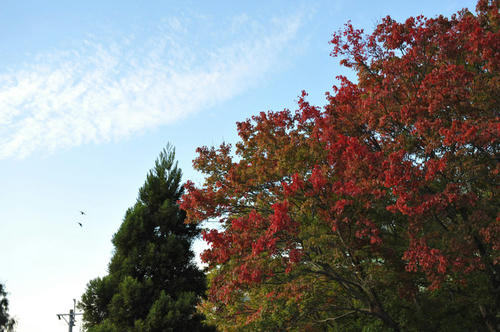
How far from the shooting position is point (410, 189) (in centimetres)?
912

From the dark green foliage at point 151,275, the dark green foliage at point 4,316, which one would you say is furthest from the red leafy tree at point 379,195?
the dark green foliage at point 4,316

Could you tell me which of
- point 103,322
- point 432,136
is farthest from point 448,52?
point 103,322

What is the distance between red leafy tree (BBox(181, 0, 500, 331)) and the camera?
9422mm

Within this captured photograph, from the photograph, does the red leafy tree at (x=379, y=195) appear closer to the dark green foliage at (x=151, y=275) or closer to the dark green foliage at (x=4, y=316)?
the dark green foliage at (x=151, y=275)

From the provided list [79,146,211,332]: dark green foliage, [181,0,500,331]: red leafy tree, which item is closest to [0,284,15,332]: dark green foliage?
[79,146,211,332]: dark green foliage

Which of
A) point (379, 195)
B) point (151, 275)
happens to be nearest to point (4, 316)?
point (151, 275)

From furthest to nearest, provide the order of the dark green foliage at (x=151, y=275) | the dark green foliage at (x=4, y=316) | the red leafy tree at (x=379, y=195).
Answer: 1. the dark green foliage at (x=4, y=316)
2. the dark green foliage at (x=151, y=275)
3. the red leafy tree at (x=379, y=195)

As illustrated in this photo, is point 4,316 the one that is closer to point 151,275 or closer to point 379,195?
point 151,275

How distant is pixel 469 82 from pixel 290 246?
236 inches

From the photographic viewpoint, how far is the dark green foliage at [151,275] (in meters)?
18.1

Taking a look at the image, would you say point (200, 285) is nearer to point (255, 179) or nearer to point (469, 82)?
point (255, 179)

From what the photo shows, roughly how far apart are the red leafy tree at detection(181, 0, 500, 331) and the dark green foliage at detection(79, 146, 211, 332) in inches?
198

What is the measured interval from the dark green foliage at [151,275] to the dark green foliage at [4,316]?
18.9 metres

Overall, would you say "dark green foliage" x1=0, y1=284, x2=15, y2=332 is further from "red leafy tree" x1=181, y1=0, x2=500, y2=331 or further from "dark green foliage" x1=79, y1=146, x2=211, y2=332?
"red leafy tree" x1=181, y1=0, x2=500, y2=331
